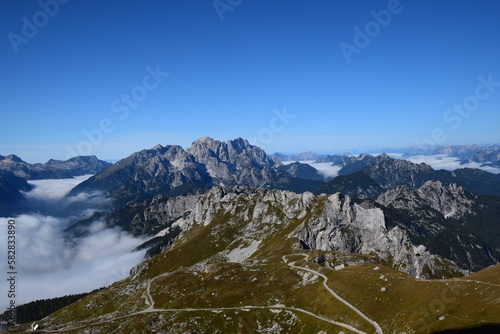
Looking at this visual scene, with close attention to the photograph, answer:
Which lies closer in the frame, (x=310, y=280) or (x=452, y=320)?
(x=452, y=320)

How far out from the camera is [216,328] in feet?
342

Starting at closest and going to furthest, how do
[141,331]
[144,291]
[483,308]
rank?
[483,308] → [141,331] → [144,291]

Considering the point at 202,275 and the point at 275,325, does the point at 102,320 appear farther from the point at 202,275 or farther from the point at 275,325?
the point at 275,325

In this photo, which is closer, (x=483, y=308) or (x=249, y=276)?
(x=483, y=308)

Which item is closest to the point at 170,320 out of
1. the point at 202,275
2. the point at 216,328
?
the point at 216,328

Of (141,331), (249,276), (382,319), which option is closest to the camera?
(382,319)

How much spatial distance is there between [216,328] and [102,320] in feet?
173

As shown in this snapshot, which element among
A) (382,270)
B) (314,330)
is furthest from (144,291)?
(382,270)

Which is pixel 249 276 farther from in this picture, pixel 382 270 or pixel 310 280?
pixel 382 270

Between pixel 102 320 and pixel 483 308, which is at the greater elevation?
pixel 102 320

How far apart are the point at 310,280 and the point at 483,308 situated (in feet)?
198

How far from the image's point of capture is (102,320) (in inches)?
4975

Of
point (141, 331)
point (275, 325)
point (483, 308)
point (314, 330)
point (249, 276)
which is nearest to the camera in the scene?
point (483, 308)

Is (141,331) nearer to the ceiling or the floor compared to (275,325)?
nearer to the ceiling
